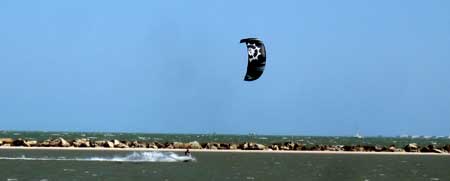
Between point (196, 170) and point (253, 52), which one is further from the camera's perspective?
point (196, 170)

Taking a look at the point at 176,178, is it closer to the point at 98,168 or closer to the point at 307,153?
the point at 98,168

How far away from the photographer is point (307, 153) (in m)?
77.0

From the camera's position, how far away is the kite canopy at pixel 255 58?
41397 millimetres

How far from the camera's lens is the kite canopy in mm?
41397

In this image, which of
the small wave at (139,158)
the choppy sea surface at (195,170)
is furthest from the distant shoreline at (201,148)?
the choppy sea surface at (195,170)

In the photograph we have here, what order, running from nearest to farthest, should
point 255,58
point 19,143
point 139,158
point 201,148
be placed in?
1. point 255,58
2. point 139,158
3. point 19,143
4. point 201,148

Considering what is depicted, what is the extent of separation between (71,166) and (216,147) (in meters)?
32.9

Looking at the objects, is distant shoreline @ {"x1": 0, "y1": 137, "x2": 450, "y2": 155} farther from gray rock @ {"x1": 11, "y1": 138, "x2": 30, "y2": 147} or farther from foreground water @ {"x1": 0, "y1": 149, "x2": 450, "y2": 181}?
foreground water @ {"x1": 0, "y1": 149, "x2": 450, "y2": 181}

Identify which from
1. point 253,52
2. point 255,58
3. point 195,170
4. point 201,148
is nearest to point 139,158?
point 195,170

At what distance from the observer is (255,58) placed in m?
42.4

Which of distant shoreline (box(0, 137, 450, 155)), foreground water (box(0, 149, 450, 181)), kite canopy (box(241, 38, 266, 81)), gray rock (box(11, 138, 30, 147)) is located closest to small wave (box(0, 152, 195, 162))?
foreground water (box(0, 149, 450, 181))

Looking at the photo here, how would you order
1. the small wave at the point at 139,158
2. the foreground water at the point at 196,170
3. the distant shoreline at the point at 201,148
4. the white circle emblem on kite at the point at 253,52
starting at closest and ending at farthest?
the white circle emblem on kite at the point at 253,52
the foreground water at the point at 196,170
the small wave at the point at 139,158
the distant shoreline at the point at 201,148

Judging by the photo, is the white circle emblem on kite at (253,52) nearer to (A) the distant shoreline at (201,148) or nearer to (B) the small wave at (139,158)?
(B) the small wave at (139,158)

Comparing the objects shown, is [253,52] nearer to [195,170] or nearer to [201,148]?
[195,170]
